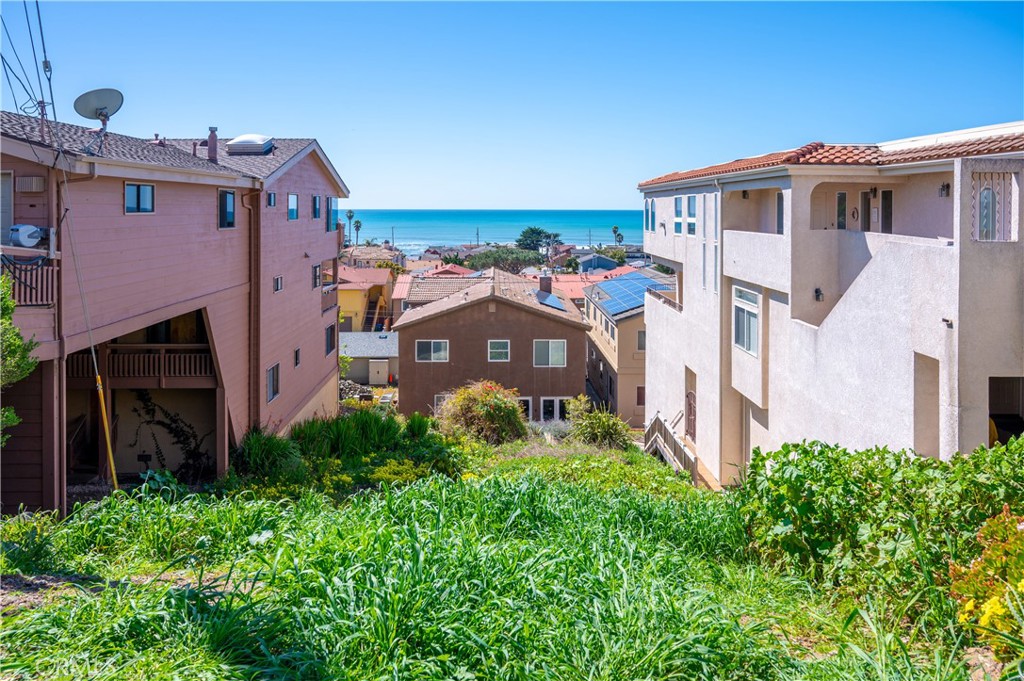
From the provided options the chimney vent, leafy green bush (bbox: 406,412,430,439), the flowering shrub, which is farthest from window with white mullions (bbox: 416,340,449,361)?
the flowering shrub

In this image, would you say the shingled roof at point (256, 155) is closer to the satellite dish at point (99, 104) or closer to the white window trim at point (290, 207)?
the white window trim at point (290, 207)

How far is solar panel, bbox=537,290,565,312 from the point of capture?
37.7m

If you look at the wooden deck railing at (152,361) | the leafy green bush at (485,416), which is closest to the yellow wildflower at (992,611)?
the wooden deck railing at (152,361)

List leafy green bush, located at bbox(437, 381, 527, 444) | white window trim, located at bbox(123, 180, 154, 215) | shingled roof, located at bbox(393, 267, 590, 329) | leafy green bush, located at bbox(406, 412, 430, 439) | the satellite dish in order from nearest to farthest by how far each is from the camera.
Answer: the satellite dish < white window trim, located at bbox(123, 180, 154, 215) < leafy green bush, located at bbox(406, 412, 430, 439) < leafy green bush, located at bbox(437, 381, 527, 444) < shingled roof, located at bbox(393, 267, 590, 329)

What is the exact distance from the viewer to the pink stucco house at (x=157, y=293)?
37.3 feet

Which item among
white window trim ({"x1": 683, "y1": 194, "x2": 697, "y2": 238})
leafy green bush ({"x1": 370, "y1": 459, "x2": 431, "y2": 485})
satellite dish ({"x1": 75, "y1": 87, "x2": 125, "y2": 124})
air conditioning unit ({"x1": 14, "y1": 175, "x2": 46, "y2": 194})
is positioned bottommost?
leafy green bush ({"x1": 370, "y1": 459, "x2": 431, "y2": 485})

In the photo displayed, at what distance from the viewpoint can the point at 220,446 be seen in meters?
17.9

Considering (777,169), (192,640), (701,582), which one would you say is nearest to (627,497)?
(701,582)

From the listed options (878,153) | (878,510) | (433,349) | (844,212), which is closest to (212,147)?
(844,212)

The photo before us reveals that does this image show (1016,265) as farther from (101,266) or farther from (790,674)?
(101,266)

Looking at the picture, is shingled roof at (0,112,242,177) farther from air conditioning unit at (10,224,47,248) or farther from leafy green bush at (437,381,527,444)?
leafy green bush at (437,381,527,444)

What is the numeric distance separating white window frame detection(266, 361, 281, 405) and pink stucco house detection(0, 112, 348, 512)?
9 centimetres

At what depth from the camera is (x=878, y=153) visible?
47.6ft

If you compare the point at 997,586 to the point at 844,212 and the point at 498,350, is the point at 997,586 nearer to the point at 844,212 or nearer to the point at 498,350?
Result: the point at 844,212
